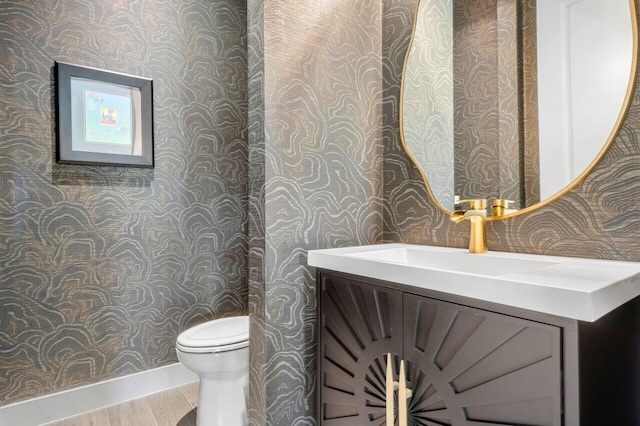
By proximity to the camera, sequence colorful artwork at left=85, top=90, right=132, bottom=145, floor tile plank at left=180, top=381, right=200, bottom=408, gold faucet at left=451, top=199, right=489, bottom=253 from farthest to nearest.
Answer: floor tile plank at left=180, top=381, right=200, bottom=408, colorful artwork at left=85, top=90, right=132, bottom=145, gold faucet at left=451, top=199, right=489, bottom=253

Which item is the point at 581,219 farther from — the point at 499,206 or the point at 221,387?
the point at 221,387

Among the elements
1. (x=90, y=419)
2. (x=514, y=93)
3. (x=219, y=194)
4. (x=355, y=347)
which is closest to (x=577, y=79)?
(x=514, y=93)

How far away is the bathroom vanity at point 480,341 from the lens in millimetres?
649

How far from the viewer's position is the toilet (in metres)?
1.59

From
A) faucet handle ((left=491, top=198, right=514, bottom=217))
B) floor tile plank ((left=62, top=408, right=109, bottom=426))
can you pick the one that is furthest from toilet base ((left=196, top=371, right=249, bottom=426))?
faucet handle ((left=491, top=198, right=514, bottom=217))

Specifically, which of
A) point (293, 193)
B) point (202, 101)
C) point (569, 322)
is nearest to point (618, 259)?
point (569, 322)

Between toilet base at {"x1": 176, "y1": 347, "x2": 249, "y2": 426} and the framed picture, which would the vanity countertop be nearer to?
toilet base at {"x1": 176, "y1": 347, "x2": 249, "y2": 426}

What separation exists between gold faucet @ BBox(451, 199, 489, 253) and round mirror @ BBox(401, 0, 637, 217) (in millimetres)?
95

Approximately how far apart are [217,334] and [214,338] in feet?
0.27

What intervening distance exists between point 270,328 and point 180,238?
4.05 ft

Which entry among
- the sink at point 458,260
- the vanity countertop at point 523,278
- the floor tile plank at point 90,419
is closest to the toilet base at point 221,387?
the floor tile plank at point 90,419

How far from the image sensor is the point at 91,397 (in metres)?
1.92

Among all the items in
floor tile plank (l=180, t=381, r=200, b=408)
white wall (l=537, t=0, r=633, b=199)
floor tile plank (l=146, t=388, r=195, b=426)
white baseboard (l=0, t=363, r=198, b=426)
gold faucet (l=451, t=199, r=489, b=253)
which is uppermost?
white wall (l=537, t=0, r=633, b=199)

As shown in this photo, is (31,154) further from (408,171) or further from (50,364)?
(408,171)
